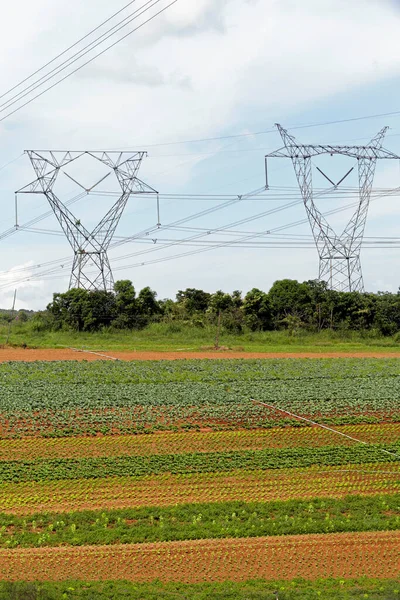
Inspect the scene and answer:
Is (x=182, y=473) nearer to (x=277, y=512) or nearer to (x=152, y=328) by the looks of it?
(x=277, y=512)

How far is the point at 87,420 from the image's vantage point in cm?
2539

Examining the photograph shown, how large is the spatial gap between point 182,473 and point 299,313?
5276 cm

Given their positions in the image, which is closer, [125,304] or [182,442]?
[182,442]

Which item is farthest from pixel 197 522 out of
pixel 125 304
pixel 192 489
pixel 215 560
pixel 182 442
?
pixel 125 304

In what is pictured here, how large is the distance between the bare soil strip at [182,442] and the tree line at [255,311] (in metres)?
42.5

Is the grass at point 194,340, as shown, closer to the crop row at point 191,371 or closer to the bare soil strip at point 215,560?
the crop row at point 191,371

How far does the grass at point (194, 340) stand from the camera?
59094 millimetres

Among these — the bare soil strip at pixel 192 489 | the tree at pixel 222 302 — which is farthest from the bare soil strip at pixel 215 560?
the tree at pixel 222 302

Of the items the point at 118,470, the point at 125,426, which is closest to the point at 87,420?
the point at 125,426

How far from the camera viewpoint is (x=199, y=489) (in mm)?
18422

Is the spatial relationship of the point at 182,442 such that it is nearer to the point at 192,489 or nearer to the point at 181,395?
the point at 192,489

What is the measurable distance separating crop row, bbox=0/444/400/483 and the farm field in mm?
57

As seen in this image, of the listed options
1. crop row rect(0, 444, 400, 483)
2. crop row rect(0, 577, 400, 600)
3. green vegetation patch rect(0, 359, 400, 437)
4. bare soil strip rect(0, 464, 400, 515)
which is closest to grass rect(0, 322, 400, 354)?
green vegetation patch rect(0, 359, 400, 437)

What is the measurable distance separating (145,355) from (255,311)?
22.3 m
